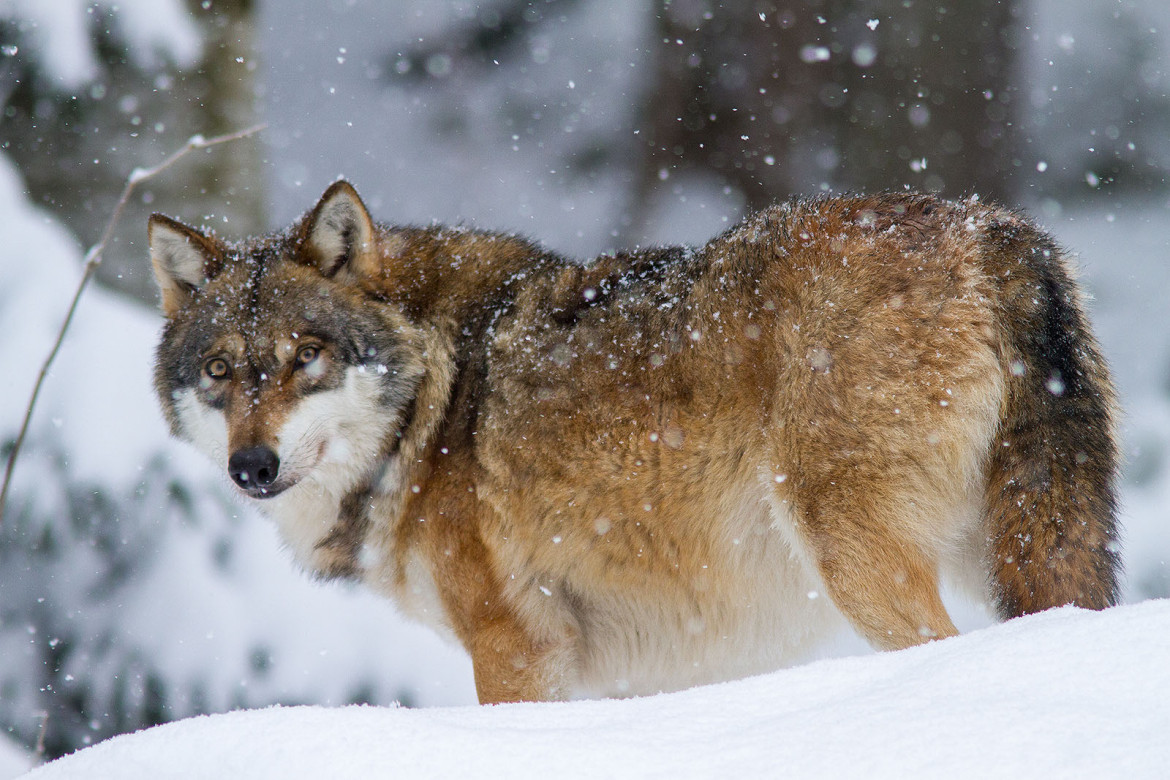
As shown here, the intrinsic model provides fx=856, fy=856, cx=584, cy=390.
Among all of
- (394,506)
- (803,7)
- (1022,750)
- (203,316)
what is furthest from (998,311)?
(803,7)

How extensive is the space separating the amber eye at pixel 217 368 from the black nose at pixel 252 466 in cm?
38

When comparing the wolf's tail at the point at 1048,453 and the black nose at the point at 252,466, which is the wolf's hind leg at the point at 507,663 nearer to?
the black nose at the point at 252,466

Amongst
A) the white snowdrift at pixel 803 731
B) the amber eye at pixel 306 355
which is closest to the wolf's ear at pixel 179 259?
the amber eye at pixel 306 355

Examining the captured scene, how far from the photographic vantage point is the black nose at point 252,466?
269 centimetres

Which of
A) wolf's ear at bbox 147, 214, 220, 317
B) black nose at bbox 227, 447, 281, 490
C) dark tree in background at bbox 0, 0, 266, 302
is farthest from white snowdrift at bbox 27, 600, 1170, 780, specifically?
dark tree in background at bbox 0, 0, 266, 302

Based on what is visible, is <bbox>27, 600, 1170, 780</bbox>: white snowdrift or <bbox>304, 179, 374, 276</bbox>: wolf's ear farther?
<bbox>304, 179, 374, 276</bbox>: wolf's ear

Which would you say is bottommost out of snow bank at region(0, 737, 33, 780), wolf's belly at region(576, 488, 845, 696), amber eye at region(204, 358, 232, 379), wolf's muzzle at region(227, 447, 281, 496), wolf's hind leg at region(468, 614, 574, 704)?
snow bank at region(0, 737, 33, 780)

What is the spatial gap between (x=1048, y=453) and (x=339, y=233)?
7.85 feet

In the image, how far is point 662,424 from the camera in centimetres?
269

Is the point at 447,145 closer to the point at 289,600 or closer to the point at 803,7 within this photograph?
the point at 803,7

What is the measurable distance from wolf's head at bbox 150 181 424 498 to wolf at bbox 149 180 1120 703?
0.01m

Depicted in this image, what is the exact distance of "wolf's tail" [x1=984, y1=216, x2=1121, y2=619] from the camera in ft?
7.35

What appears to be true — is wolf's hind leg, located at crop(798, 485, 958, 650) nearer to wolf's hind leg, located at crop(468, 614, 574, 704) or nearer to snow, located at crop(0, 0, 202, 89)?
wolf's hind leg, located at crop(468, 614, 574, 704)

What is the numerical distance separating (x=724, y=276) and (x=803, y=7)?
422 centimetres
